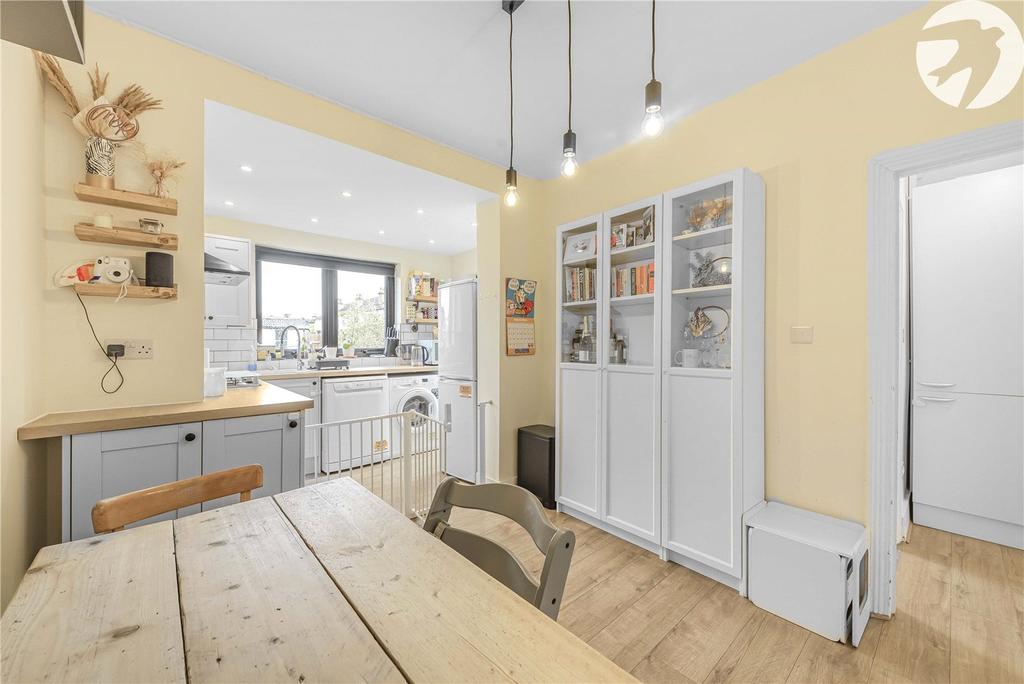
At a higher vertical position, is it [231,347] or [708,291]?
[708,291]

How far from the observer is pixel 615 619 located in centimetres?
185

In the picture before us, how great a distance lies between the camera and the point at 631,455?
2.51 metres

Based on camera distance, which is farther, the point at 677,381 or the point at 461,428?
the point at 461,428

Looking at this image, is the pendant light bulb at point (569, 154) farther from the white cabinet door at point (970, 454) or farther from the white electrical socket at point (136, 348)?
the white cabinet door at point (970, 454)

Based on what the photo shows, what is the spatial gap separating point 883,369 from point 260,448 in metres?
3.05

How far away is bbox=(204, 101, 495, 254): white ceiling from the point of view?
2.52 meters

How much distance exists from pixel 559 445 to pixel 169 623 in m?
2.50

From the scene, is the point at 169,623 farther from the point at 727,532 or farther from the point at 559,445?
the point at 559,445

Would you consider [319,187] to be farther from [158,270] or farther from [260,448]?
[260,448]

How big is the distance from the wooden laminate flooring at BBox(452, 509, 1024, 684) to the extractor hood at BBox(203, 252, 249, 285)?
304 cm

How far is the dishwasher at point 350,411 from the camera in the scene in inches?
150

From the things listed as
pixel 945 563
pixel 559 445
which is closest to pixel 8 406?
pixel 559 445

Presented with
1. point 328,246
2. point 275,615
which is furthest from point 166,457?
point 328,246

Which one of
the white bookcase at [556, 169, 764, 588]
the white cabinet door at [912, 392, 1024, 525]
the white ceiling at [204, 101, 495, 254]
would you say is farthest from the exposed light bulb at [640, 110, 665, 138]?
the white cabinet door at [912, 392, 1024, 525]
